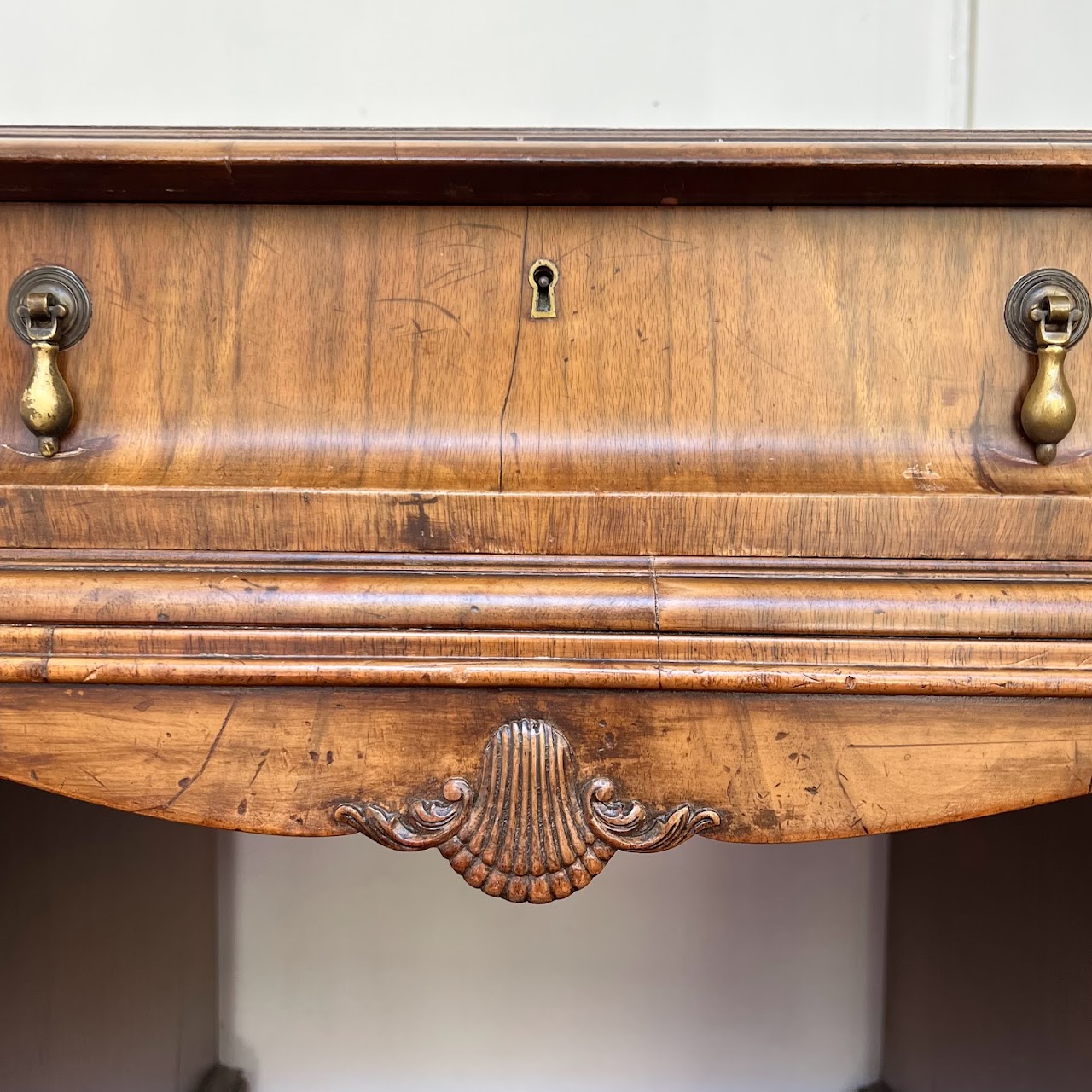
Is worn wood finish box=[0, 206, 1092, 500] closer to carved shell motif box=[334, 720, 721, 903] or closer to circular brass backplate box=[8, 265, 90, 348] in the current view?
circular brass backplate box=[8, 265, 90, 348]

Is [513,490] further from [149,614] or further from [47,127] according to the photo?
[47,127]

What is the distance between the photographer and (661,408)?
0.36 m

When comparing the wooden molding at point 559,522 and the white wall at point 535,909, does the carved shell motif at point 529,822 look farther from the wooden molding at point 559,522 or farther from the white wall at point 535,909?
the white wall at point 535,909

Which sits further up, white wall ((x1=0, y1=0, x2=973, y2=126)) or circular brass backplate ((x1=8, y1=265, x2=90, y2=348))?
white wall ((x1=0, y1=0, x2=973, y2=126))

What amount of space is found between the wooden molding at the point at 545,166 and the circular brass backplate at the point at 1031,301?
1.2 inches

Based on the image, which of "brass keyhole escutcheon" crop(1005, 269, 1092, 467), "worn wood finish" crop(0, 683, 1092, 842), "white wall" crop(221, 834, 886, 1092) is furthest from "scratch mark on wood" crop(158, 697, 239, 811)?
"white wall" crop(221, 834, 886, 1092)

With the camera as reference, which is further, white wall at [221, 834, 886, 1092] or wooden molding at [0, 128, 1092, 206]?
white wall at [221, 834, 886, 1092]

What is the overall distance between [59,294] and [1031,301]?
0.41 m

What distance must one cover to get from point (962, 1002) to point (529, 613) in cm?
62

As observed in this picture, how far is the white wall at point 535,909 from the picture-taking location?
2.49 ft

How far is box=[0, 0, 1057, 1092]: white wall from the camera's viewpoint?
29.9 inches

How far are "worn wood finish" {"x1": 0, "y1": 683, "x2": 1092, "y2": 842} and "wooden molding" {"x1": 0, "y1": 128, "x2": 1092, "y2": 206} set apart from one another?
0.68 ft

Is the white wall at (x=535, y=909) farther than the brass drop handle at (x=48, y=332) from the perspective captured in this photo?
Yes

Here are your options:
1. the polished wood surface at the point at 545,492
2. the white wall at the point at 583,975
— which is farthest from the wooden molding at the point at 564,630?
the white wall at the point at 583,975
